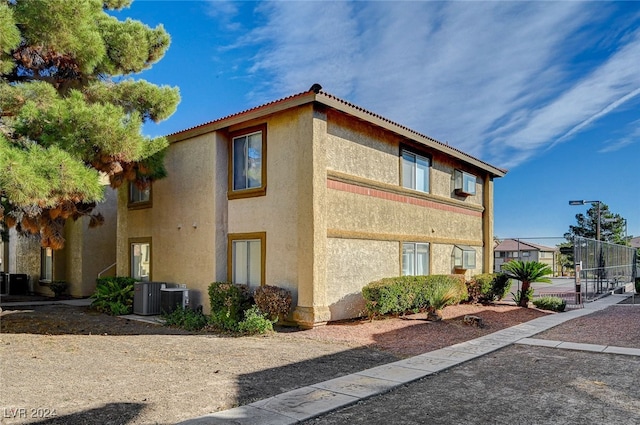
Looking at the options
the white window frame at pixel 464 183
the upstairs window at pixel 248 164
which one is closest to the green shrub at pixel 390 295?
the upstairs window at pixel 248 164

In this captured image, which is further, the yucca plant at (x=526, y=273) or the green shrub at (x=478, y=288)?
the green shrub at (x=478, y=288)

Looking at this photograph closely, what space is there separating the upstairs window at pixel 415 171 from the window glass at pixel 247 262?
5520 millimetres

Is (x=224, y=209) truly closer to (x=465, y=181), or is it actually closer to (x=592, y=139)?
(x=465, y=181)

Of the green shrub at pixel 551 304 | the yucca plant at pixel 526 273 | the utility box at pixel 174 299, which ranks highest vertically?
the yucca plant at pixel 526 273

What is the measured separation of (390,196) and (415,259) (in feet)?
8.63

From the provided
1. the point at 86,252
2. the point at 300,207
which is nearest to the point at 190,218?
the point at 300,207

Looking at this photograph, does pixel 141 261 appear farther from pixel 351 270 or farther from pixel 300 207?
pixel 351 270

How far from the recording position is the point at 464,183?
1894 centimetres

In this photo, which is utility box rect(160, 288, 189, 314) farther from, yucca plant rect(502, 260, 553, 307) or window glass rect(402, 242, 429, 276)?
yucca plant rect(502, 260, 553, 307)

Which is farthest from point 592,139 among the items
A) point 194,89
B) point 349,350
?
point 349,350

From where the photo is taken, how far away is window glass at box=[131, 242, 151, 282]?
1675cm

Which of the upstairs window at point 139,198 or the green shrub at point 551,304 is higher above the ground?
the upstairs window at point 139,198

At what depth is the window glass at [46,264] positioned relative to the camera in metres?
21.4

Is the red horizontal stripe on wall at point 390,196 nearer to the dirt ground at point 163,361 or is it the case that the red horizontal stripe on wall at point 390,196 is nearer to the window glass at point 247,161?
the window glass at point 247,161
